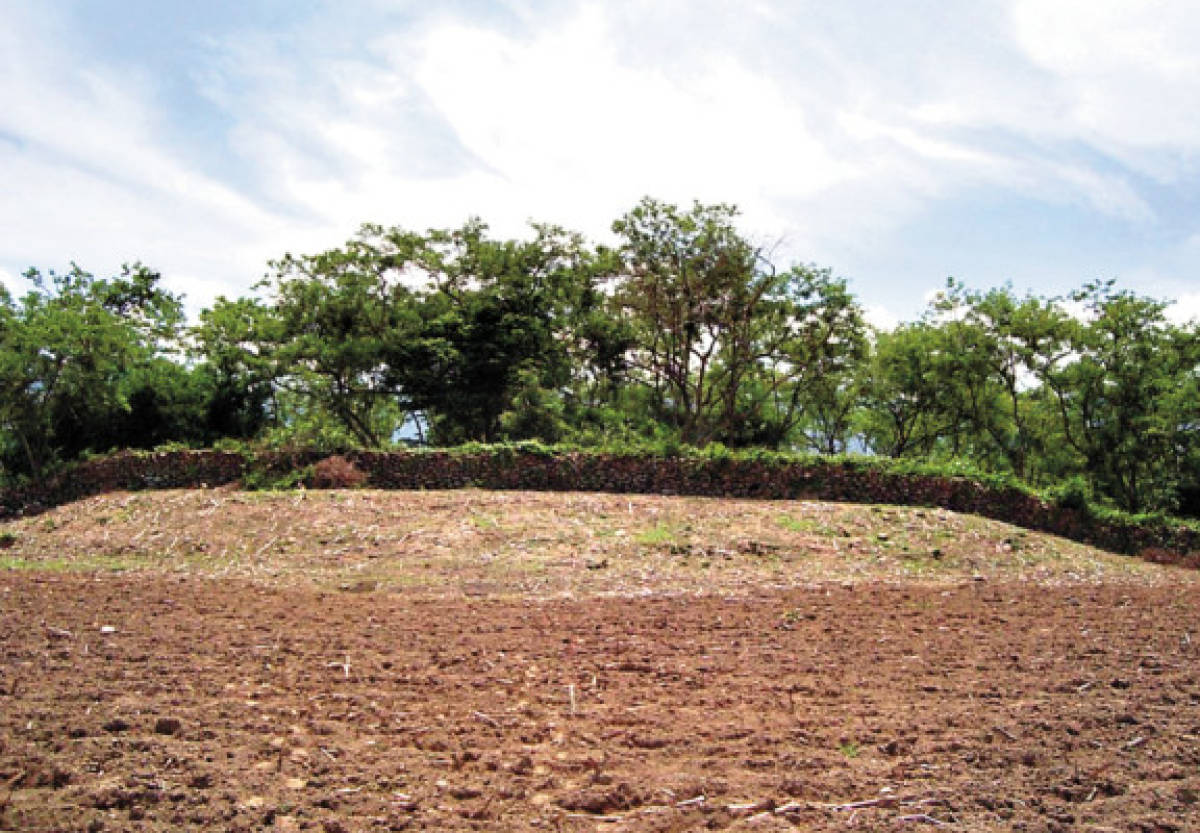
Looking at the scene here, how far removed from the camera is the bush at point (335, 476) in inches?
635

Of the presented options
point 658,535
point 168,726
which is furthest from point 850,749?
point 658,535

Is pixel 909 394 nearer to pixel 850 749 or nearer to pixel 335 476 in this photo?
pixel 335 476

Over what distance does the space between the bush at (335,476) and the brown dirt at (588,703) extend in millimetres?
5371

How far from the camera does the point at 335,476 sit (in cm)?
1619

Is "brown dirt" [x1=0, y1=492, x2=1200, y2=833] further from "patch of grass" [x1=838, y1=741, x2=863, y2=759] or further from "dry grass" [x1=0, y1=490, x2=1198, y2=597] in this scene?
"dry grass" [x1=0, y1=490, x2=1198, y2=597]

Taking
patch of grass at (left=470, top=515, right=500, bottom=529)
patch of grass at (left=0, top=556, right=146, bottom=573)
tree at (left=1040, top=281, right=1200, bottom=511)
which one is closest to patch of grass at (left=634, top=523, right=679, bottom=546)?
patch of grass at (left=470, top=515, right=500, bottom=529)

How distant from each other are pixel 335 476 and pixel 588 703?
41.1 ft

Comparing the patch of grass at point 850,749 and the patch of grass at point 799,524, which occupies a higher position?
the patch of grass at point 799,524

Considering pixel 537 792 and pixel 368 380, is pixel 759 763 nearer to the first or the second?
pixel 537 792

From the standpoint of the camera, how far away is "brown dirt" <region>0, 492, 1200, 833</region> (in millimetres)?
3375

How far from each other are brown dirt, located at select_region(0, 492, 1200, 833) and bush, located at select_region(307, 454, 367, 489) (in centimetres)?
537

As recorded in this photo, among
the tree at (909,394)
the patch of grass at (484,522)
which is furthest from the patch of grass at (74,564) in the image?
the tree at (909,394)

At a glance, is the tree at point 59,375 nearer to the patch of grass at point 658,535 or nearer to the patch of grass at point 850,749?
the patch of grass at point 658,535

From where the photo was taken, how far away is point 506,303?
24500 millimetres
